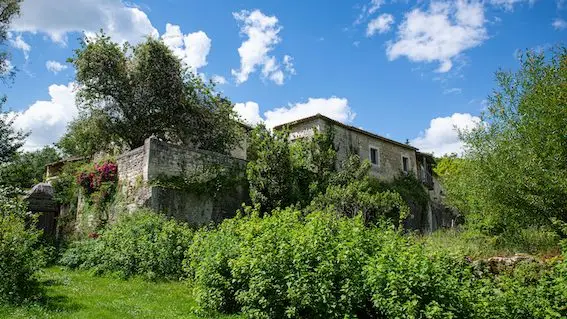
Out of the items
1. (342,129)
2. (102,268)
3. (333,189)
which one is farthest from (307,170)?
(102,268)

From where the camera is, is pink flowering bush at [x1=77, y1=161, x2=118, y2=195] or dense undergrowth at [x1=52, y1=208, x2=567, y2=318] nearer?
dense undergrowth at [x1=52, y1=208, x2=567, y2=318]

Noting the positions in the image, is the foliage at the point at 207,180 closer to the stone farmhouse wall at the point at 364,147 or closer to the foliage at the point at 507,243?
the stone farmhouse wall at the point at 364,147

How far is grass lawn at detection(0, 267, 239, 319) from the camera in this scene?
749 centimetres

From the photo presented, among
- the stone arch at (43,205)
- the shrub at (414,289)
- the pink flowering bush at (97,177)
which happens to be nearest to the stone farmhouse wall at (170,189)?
the pink flowering bush at (97,177)

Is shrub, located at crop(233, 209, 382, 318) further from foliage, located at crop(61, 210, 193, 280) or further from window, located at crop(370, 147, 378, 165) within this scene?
window, located at crop(370, 147, 378, 165)

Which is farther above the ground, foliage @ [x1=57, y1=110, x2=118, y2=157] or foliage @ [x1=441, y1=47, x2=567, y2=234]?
foliage @ [x1=57, y1=110, x2=118, y2=157]

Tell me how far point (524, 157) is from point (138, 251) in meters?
10.9

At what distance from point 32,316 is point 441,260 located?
663 cm

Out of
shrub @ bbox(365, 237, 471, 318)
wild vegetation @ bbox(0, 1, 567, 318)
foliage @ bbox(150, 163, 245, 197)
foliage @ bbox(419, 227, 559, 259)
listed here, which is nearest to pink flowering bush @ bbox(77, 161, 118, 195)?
wild vegetation @ bbox(0, 1, 567, 318)

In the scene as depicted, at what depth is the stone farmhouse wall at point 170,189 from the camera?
15.7 m

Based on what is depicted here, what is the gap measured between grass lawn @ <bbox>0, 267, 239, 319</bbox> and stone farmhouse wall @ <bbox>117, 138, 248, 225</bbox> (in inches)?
176

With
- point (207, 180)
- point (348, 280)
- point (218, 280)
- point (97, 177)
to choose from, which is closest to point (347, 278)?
point (348, 280)

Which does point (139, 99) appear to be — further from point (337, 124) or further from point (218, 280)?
point (218, 280)

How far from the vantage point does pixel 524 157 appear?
455 inches
